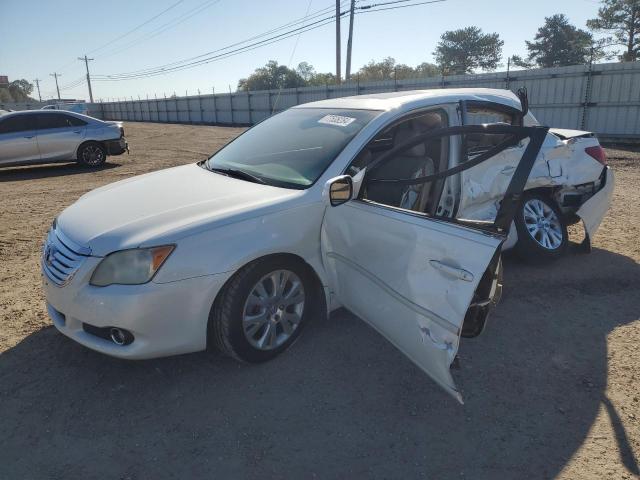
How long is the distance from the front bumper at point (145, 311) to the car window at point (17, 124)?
1011 centimetres

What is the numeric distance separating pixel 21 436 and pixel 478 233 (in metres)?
2.48

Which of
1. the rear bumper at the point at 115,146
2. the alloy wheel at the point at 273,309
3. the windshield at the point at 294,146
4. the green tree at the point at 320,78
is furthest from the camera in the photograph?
the green tree at the point at 320,78

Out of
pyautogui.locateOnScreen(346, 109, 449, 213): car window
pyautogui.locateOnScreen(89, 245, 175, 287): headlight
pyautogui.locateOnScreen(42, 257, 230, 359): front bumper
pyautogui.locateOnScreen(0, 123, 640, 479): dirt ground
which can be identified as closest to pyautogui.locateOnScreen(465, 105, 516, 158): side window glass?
pyautogui.locateOnScreen(346, 109, 449, 213): car window

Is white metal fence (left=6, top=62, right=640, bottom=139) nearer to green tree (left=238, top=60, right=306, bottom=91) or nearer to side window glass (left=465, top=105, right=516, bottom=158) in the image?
side window glass (left=465, top=105, right=516, bottom=158)

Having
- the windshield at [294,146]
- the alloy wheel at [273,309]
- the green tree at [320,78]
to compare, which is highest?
the green tree at [320,78]

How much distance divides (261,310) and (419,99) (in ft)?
6.23

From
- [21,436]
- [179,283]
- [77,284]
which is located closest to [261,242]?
[179,283]

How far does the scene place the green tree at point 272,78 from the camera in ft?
216

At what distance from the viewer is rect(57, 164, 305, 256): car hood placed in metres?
2.65

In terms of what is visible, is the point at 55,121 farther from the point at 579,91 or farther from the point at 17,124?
the point at 579,91

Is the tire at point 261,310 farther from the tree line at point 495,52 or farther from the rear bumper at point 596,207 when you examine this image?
the tree line at point 495,52

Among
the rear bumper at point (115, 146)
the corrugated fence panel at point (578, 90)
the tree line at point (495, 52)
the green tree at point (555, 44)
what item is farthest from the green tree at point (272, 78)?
the rear bumper at point (115, 146)

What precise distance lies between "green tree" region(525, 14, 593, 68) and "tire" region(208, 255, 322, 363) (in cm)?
5265

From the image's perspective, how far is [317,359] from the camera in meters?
3.08
